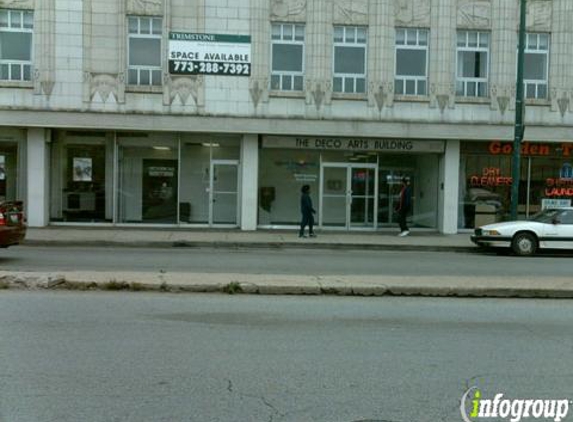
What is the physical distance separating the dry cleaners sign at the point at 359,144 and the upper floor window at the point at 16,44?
8.16 meters

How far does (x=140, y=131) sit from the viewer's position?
70.8 feet

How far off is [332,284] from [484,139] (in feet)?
45.0

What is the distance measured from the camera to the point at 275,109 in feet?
70.0

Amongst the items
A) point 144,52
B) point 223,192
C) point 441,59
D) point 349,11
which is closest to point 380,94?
point 441,59

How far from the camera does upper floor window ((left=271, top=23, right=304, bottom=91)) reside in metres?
21.5

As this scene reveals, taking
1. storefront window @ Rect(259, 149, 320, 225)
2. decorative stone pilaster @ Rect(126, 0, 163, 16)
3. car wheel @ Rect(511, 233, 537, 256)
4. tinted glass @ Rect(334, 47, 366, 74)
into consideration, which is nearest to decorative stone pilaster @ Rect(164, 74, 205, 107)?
decorative stone pilaster @ Rect(126, 0, 163, 16)

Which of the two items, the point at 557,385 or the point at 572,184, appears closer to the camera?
the point at 557,385

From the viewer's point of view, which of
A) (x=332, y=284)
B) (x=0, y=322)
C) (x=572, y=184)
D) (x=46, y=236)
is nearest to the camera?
(x=0, y=322)

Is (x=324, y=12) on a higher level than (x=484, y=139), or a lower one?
higher

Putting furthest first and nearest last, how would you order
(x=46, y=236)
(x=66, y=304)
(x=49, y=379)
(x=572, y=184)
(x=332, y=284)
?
(x=572, y=184) < (x=46, y=236) < (x=332, y=284) < (x=66, y=304) < (x=49, y=379)

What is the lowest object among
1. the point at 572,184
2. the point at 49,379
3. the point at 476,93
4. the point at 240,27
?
the point at 49,379

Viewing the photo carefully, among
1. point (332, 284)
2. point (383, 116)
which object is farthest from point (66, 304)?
point (383, 116)

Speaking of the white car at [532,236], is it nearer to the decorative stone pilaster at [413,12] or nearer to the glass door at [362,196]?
the glass door at [362,196]

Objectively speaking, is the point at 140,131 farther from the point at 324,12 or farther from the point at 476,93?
the point at 476,93
